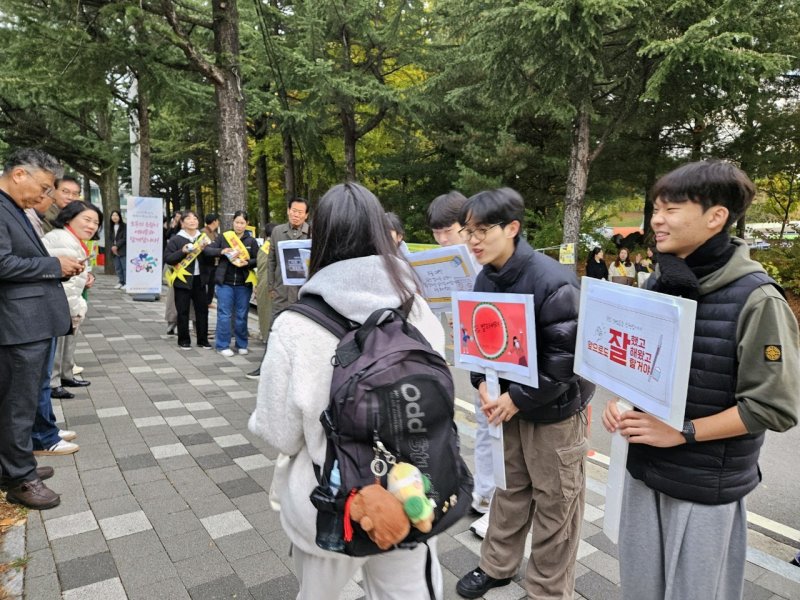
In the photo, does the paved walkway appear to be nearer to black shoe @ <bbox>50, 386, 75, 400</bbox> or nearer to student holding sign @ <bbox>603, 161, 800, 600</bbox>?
black shoe @ <bbox>50, 386, 75, 400</bbox>

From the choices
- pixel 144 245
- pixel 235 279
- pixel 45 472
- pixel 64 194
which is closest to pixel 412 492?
pixel 45 472

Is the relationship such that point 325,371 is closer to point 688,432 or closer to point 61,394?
point 688,432

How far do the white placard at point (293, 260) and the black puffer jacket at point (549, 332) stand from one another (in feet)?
10.1

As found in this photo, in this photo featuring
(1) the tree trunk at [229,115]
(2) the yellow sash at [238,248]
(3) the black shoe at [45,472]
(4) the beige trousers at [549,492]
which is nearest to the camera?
(4) the beige trousers at [549,492]

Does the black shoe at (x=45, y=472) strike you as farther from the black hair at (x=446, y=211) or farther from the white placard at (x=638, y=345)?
the white placard at (x=638, y=345)

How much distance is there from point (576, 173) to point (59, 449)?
1103 centimetres

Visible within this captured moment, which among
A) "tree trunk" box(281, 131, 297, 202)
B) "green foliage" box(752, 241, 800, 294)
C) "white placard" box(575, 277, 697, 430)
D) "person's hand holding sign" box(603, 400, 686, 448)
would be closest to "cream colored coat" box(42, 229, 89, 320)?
"white placard" box(575, 277, 697, 430)

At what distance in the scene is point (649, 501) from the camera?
1.79m

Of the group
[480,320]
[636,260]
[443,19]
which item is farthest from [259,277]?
[636,260]

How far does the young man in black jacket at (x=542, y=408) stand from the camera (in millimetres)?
2135

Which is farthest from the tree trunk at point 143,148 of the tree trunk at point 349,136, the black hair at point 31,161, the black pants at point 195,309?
the black hair at point 31,161

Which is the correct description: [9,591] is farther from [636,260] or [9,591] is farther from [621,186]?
[621,186]

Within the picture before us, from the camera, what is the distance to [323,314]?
57.4 inches

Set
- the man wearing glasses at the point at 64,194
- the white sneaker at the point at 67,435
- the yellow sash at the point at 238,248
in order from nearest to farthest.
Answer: the white sneaker at the point at 67,435 < the man wearing glasses at the point at 64,194 < the yellow sash at the point at 238,248
